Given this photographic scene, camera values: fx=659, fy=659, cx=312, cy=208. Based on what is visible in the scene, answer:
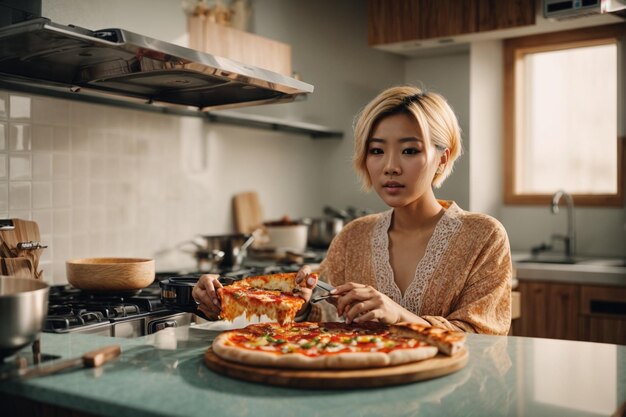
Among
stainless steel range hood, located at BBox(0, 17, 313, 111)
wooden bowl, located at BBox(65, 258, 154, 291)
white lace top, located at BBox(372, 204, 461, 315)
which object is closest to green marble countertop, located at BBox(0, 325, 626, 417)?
white lace top, located at BBox(372, 204, 461, 315)

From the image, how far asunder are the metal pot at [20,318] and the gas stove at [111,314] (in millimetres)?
456

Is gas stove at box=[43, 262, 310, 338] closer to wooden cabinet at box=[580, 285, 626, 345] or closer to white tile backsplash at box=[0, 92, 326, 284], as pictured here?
white tile backsplash at box=[0, 92, 326, 284]

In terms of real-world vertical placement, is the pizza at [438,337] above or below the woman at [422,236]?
below

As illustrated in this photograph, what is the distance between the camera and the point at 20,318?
1.30 m

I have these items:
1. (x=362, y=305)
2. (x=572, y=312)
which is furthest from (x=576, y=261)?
(x=362, y=305)

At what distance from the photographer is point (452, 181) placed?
4297mm

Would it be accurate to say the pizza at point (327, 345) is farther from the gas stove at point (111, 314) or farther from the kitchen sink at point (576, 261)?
the kitchen sink at point (576, 261)

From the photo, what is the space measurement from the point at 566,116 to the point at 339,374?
3.57 m

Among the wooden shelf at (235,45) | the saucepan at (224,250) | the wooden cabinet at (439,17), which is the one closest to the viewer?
the wooden shelf at (235,45)

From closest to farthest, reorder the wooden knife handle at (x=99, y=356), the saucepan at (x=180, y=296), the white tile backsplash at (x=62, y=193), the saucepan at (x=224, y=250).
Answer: the wooden knife handle at (x=99, y=356), the saucepan at (x=180, y=296), the white tile backsplash at (x=62, y=193), the saucepan at (x=224, y=250)

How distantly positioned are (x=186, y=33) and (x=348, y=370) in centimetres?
214

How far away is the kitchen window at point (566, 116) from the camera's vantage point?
4082 mm

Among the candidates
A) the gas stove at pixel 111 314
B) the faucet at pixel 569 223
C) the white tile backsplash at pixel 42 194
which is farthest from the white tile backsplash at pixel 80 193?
the faucet at pixel 569 223

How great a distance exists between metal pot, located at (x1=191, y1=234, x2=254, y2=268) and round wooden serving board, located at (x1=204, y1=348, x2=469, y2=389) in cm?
186
